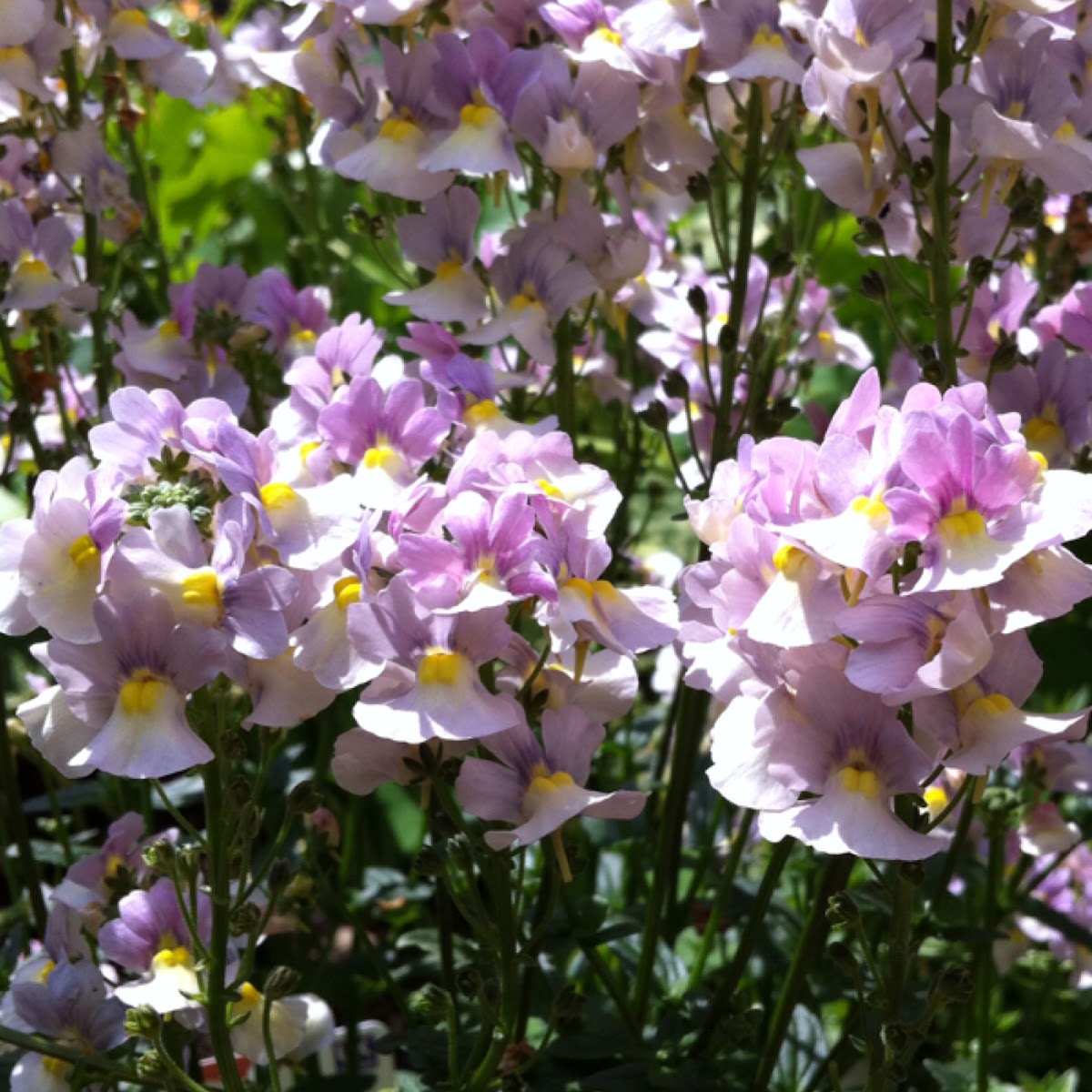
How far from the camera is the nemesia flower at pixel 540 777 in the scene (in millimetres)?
964

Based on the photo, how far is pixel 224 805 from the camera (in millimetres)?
977

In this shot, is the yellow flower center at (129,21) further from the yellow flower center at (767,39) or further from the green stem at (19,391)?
the yellow flower center at (767,39)

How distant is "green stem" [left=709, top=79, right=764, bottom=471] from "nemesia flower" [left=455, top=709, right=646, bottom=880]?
41 centimetres

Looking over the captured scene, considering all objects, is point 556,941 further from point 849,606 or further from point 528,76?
point 528,76

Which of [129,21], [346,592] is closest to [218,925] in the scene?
[346,592]

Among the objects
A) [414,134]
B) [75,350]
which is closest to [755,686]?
[414,134]

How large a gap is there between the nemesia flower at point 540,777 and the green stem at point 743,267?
0.41 metres

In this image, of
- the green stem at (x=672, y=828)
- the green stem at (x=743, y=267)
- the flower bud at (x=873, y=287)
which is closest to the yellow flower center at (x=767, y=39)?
the green stem at (x=743, y=267)

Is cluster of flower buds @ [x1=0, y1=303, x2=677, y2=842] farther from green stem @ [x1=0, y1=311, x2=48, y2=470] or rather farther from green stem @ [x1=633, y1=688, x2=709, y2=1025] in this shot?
green stem @ [x1=0, y1=311, x2=48, y2=470]

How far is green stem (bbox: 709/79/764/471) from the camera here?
1293 millimetres

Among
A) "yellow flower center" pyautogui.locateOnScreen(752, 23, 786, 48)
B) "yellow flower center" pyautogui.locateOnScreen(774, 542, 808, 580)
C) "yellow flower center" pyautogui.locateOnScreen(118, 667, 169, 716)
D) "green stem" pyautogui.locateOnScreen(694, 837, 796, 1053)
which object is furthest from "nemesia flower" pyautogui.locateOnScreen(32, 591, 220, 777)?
"yellow flower center" pyautogui.locateOnScreen(752, 23, 786, 48)

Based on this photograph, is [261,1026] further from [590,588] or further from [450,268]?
[450,268]

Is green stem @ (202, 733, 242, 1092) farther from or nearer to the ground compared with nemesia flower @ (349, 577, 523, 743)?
nearer to the ground

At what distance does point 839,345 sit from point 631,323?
22 cm
